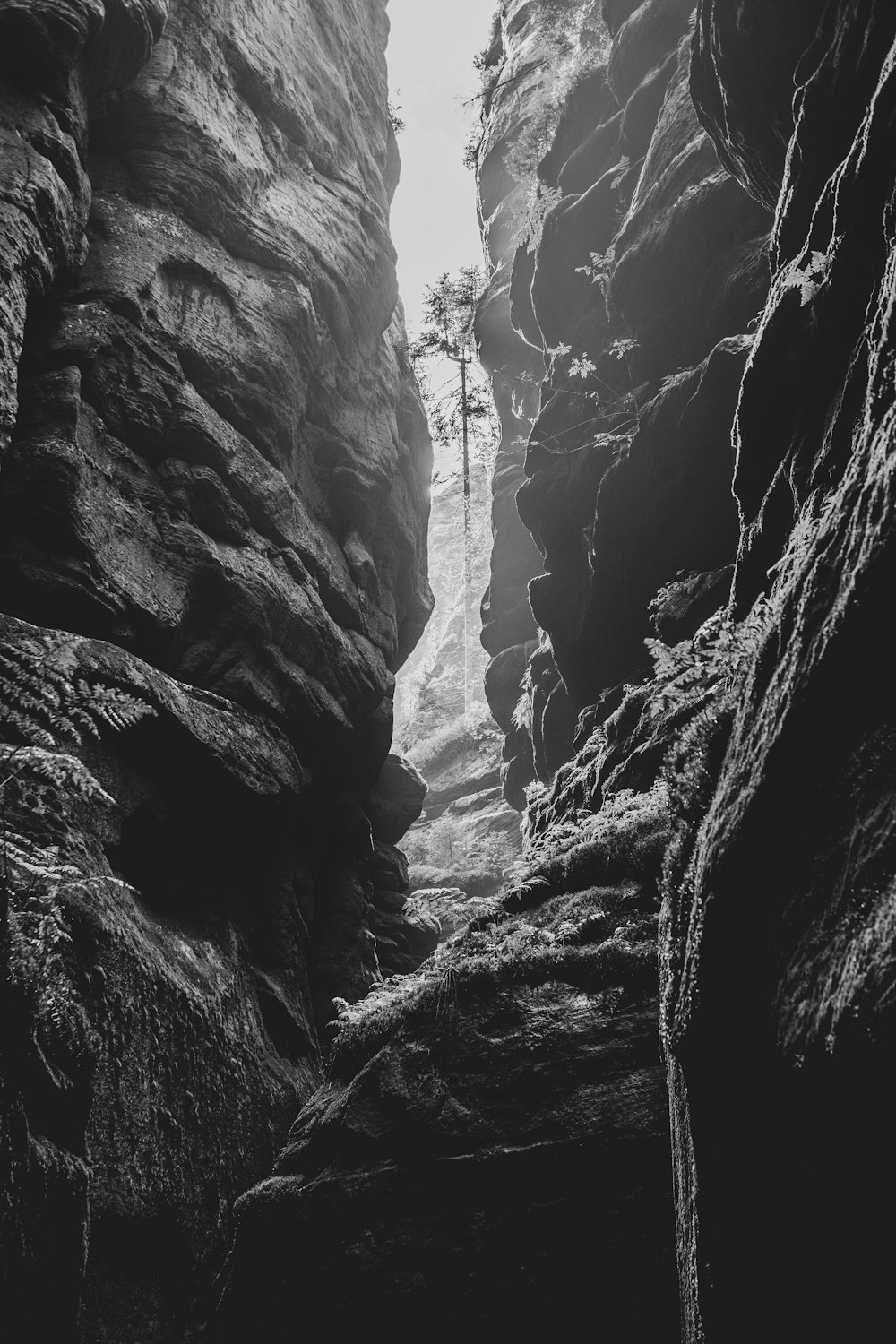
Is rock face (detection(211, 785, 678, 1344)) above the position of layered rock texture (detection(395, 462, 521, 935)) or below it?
below

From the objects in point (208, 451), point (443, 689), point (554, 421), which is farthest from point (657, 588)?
point (443, 689)

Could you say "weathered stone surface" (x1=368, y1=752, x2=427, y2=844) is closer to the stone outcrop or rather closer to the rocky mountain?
the stone outcrop

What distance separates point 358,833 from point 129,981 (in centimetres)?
884

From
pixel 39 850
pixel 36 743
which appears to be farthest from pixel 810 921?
pixel 36 743

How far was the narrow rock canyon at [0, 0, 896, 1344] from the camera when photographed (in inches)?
125

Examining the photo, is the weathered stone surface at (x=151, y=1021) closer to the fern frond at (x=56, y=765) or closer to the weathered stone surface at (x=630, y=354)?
the fern frond at (x=56, y=765)

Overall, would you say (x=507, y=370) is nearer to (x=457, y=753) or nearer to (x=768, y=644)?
(x=457, y=753)

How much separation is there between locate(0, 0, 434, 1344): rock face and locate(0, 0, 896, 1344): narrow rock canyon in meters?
0.07

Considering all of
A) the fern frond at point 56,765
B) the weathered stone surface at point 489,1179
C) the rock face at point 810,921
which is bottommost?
the weathered stone surface at point 489,1179

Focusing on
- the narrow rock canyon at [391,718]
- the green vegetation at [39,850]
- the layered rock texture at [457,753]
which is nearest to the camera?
the narrow rock canyon at [391,718]

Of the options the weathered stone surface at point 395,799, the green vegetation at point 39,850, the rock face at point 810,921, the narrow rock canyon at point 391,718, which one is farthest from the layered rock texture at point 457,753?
the rock face at point 810,921

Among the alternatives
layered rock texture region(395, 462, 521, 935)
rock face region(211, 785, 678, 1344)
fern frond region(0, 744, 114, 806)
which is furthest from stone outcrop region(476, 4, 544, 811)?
fern frond region(0, 744, 114, 806)

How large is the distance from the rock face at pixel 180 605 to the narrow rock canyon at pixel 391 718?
0.07m

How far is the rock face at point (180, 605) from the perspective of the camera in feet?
21.0
